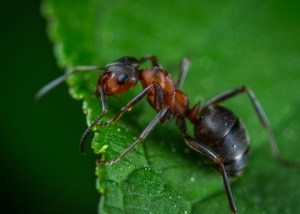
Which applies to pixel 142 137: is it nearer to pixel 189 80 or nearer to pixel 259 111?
pixel 259 111

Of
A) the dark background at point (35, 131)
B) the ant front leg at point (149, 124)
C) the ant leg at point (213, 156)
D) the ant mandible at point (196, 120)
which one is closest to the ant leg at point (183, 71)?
the ant mandible at point (196, 120)

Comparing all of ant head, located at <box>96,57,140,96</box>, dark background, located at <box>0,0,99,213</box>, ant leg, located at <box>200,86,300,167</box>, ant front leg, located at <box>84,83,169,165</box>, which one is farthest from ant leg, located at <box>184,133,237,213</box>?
dark background, located at <box>0,0,99,213</box>

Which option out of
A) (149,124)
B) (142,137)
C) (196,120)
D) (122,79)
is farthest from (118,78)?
→ (196,120)

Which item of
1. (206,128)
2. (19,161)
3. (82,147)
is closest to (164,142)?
(206,128)

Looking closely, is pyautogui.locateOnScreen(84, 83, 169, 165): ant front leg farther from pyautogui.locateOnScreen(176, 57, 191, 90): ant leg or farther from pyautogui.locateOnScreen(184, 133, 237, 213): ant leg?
pyautogui.locateOnScreen(176, 57, 191, 90): ant leg

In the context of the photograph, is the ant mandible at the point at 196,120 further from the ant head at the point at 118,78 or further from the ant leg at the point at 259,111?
the ant leg at the point at 259,111
